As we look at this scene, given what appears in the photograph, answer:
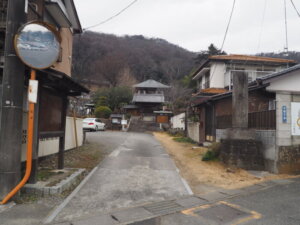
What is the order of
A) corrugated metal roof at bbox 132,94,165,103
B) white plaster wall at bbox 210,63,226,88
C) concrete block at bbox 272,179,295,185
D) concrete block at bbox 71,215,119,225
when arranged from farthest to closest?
1. corrugated metal roof at bbox 132,94,165,103
2. white plaster wall at bbox 210,63,226,88
3. concrete block at bbox 272,179,295,185
4. concrete block at bbox 71,215,119,225

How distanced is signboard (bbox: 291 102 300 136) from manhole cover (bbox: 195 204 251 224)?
4766mm

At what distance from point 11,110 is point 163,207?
3677 millimetres

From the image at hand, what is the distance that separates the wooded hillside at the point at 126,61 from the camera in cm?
5466

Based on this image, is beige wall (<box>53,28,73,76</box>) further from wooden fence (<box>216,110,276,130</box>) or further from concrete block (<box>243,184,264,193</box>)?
concrete block (<box>243,184,264,193</box>)

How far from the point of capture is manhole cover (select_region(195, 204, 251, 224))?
388cm

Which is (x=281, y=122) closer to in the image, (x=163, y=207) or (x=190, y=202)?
(x=190, y=202)

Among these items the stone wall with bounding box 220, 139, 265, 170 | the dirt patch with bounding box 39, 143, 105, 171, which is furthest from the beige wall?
the stone wall with bounding box 220, 139, 265, 170

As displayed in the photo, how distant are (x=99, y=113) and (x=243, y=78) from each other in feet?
92.5

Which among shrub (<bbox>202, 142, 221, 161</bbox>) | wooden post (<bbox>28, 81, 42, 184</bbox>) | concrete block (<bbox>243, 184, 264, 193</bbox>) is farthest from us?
shrub (<bbox>202, 142, 221, 161</bbox>)

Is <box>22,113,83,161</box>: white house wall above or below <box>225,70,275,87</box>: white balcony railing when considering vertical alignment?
below

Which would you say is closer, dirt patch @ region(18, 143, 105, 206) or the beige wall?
dirt patch @ region(18, 143, 105, 206)

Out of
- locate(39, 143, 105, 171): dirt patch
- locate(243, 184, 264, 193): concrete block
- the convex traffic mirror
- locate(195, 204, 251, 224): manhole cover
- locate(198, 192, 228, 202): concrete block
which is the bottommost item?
locate(198, 192, 228, 202): concrete block

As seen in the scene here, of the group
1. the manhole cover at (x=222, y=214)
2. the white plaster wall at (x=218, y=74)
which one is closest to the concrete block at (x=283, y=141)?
the manhole cover at (x=222, y=214)

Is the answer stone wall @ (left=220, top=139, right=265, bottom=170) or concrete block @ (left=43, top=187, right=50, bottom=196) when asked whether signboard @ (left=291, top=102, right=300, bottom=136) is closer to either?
stone wall @ (left=220, top=139, right=265, bottom=170)
